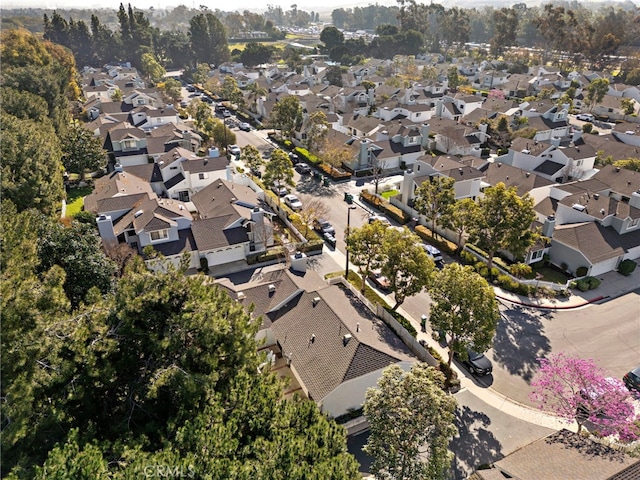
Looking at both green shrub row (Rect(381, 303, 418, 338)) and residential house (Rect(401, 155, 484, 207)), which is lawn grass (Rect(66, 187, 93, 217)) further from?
green shrub row (Rect(381, 303, 418, 338))

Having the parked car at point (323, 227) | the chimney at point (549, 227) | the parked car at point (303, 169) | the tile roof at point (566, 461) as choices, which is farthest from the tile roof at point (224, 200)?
the tile roof at point (566, 461)

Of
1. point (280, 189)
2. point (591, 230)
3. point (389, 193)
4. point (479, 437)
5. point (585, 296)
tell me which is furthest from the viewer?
point (389, 193)

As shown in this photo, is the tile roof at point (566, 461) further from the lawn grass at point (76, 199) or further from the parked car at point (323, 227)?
the lawn grass at point (76, 199)

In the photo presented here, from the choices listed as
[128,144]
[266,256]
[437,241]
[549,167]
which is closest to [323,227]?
[266,256]

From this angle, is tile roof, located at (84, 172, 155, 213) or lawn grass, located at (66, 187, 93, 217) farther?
lawn grass, located at (66, 187, 93, 217)

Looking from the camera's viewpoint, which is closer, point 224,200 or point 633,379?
point 633,379

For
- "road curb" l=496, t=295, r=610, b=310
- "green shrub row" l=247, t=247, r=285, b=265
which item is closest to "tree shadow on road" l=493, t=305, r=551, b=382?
"road curb" l=496, t=295, r=610, b=310

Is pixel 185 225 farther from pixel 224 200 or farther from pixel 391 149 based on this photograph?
pixel 391 149
